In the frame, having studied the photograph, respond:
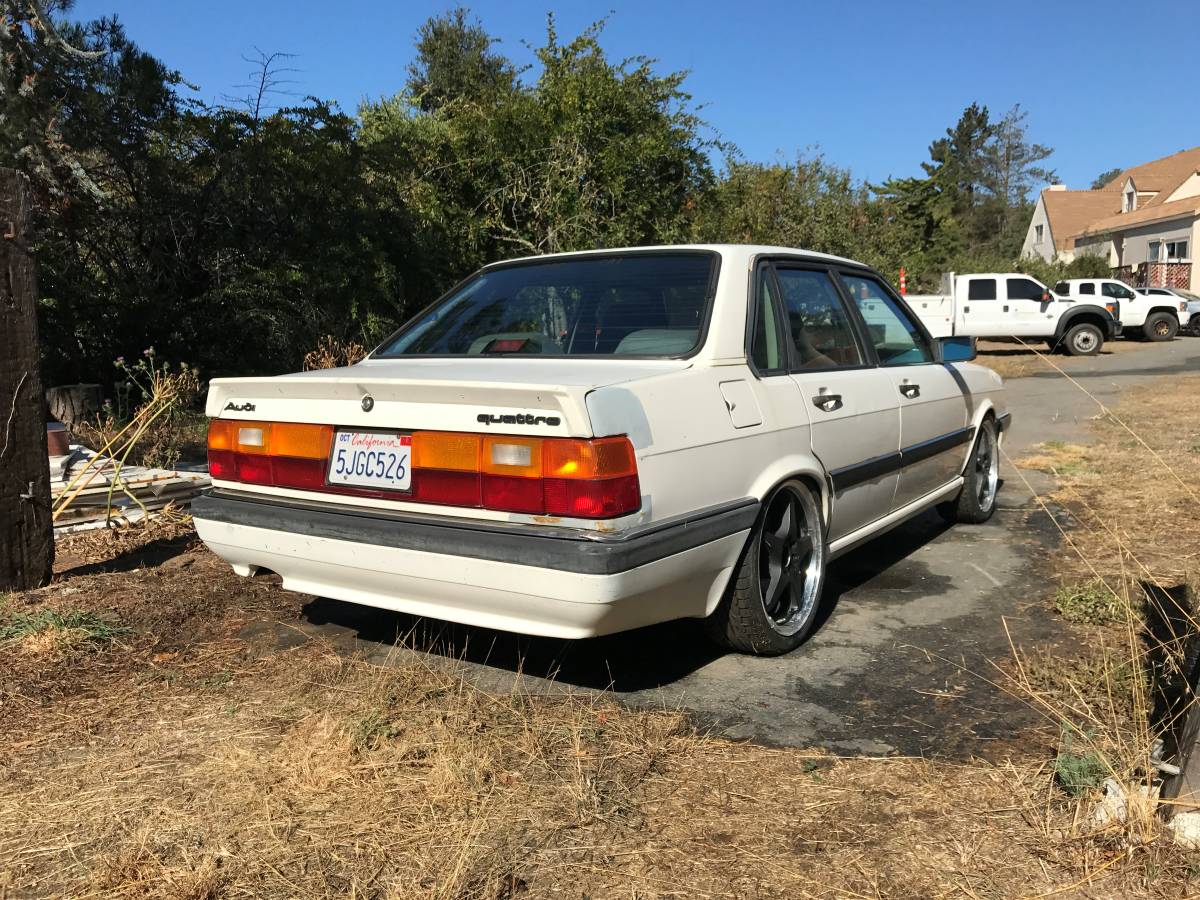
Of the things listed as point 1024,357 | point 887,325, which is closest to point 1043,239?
point 1024,357

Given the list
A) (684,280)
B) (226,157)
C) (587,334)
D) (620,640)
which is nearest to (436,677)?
(620,640)

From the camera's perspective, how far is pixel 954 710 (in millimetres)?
3141

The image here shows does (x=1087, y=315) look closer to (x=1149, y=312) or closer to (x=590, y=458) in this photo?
(x=1149, y=312)

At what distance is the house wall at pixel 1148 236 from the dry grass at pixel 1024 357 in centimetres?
1259

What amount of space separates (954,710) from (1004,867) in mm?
976

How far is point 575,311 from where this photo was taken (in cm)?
375

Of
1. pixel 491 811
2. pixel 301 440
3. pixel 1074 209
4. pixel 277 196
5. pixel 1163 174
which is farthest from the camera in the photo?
pixel 1074 209

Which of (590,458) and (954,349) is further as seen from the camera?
(954,349)

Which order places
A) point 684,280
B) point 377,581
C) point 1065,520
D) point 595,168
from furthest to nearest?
point 595,168 < point 1065,520 < point 684,280 < point 377,581

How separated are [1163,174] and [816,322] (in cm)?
4918

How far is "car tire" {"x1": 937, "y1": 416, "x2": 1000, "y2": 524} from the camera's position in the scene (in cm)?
573

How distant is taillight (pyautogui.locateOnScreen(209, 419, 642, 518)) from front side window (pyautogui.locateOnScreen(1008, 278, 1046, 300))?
75.4 ft

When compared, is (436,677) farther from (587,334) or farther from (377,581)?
(587,334)

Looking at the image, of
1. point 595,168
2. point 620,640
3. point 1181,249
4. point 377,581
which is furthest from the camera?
point 1181,249
